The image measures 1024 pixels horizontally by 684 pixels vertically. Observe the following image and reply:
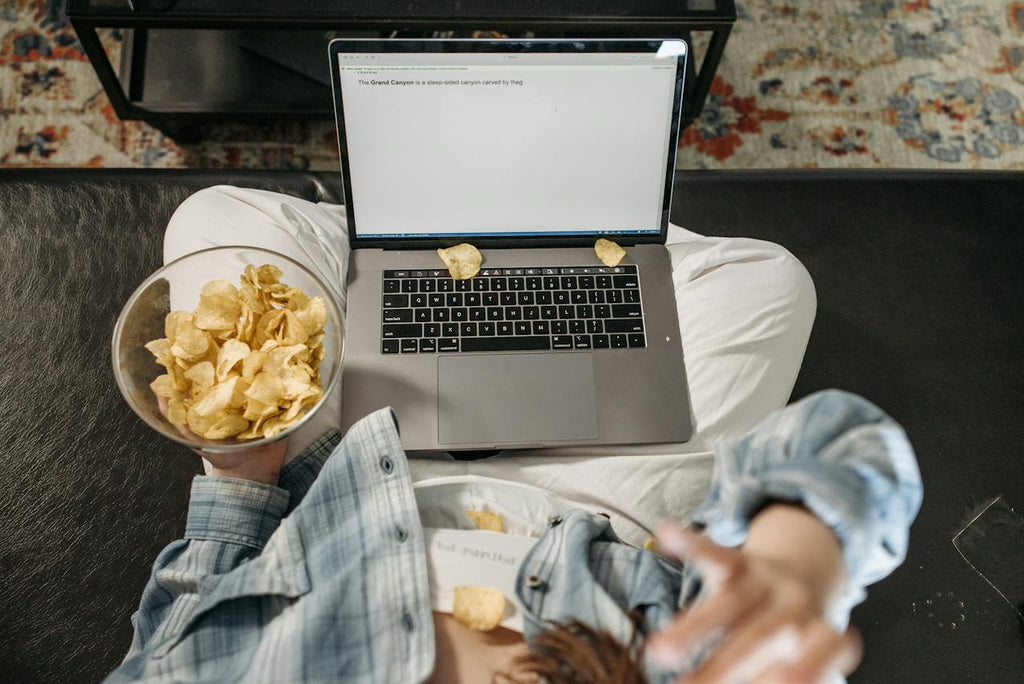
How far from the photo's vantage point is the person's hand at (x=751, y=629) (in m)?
0.51

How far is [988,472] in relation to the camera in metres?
1.05

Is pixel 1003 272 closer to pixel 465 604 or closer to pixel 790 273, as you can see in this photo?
pixel 790 273

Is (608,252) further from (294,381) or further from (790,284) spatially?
(294,381)

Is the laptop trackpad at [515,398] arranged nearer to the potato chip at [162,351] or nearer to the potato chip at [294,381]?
the potato chip at [294,381]

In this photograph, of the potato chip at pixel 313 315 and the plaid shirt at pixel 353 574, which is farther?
the potato chip at pixel 313 315

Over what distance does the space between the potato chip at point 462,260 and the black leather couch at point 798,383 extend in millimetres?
260

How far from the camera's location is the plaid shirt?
71 cm

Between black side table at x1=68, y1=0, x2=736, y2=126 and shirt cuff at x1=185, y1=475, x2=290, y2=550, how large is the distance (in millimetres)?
718

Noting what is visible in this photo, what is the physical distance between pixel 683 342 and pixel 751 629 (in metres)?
0.57

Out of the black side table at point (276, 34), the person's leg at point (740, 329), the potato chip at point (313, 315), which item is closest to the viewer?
the potato chip at point (313, 315)

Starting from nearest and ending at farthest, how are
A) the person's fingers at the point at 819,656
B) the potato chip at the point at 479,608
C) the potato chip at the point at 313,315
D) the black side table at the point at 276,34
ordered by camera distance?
1. the person's fingers at the point at 819,656
2. the potato chip at the point at 479,608
3. the potato chip at the point at 313,315
4. the black side table at the point at 276,34

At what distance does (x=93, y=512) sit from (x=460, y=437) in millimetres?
466

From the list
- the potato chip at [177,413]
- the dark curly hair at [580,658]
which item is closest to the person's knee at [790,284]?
the dark curly hair at [580,658]

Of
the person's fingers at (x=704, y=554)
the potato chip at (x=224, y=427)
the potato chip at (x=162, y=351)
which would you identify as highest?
the person's fingers at (x=704, y=554)
